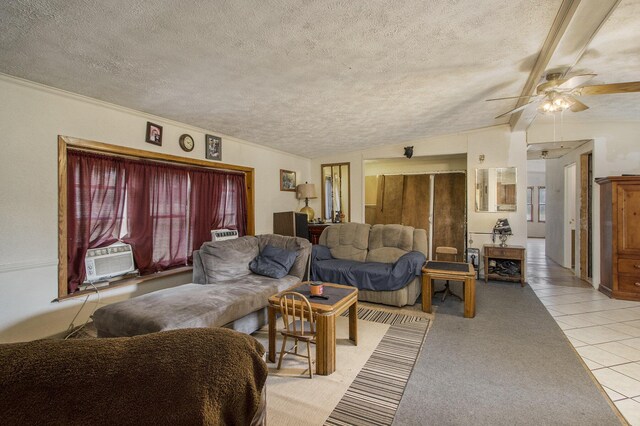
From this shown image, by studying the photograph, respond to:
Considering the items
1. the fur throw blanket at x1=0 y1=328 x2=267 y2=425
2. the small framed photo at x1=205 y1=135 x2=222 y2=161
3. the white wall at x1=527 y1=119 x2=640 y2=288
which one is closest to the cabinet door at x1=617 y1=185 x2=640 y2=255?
the white wall at x1=527 y1=119 x2=640 y2=288

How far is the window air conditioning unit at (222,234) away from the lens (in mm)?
4422

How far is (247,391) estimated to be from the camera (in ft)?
2.91

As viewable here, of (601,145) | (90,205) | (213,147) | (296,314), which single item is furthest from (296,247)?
(601,145)

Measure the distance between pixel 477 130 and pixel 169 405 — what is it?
590 centimetres

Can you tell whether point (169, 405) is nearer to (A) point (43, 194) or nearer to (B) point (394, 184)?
(A) point (43, 194)

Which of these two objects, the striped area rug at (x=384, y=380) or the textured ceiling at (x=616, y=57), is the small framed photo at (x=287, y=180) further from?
the textured ceiling at (x=616, y=57)

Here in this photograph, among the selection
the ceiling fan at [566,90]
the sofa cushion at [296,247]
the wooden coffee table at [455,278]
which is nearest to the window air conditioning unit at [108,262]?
the sofa cushion at [296,247]

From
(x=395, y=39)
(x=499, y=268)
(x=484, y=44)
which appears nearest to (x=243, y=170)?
(x=395, y=39)

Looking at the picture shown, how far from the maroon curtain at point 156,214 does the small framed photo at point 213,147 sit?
41 cm

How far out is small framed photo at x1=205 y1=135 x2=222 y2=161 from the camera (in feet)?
13.9

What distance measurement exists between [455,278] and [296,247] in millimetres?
1972

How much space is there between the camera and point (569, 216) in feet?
19.0

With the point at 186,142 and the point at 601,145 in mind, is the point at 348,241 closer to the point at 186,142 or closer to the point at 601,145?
the point at 186,142

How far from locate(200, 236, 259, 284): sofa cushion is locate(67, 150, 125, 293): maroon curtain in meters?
1.02
